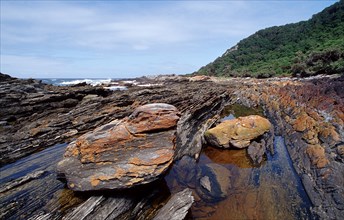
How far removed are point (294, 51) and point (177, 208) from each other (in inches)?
3609

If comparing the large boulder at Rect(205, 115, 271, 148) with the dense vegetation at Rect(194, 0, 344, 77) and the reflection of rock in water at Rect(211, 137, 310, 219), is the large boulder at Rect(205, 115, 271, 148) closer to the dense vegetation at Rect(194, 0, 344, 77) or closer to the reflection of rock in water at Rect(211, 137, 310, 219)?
the reflection of rock in water at Rect(211, 137, 310, 219)

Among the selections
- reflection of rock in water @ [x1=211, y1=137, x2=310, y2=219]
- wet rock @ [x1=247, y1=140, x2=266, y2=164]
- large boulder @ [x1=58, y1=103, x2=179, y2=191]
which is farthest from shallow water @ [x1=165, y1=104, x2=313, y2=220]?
large boulder @ [x1=58, y1=103, x2=179, y2=191]

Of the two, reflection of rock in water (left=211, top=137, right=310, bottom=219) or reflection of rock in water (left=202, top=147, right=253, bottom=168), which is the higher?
reflection of rock in water (left=202, top=147, right=253, bottom=168)

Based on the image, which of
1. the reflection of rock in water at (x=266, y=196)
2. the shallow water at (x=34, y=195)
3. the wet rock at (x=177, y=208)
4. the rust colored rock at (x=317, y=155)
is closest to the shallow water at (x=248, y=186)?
the reflection of rock in water at (x=266, y=196)

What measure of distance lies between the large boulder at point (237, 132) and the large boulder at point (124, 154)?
208 inches

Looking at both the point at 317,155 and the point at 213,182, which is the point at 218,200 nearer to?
the point at 213,182

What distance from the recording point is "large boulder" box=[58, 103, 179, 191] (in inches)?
275

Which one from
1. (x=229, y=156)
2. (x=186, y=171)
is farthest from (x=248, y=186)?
(x=229, y=156)

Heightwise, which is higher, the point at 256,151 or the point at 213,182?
the point at 256,151

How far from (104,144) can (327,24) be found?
101 meters

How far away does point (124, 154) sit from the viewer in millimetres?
7516

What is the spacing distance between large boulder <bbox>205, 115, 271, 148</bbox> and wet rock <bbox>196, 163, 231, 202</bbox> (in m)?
2.18

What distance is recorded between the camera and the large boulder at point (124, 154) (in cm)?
698

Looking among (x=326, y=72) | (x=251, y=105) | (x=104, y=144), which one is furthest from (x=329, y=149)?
(x=326, y=72)
